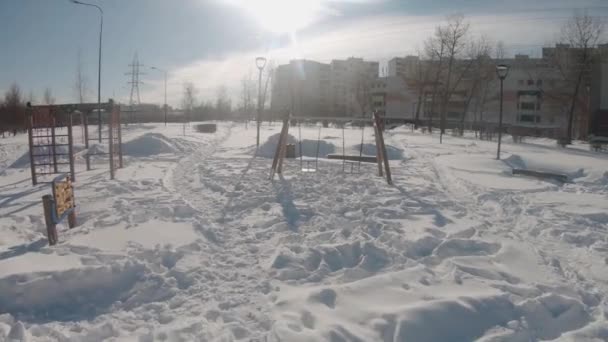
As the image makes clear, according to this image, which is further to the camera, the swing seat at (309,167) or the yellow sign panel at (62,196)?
the swing seat at (309,167)

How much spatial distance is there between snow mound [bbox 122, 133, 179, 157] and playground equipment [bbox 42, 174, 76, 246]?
38.0 ft

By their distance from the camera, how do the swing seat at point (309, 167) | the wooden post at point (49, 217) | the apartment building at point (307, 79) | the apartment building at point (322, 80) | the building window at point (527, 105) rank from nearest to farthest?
the wooden post at point (49, 217) < the swing seat at point (309, 167) < the building window at point (527, 105) < the apartment building at point (322, 80) < the apartment building at point (307, 79)

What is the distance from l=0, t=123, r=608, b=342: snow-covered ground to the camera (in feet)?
11.3

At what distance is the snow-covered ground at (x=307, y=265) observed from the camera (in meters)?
3.45

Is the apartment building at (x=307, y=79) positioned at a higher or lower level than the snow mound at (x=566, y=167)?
higher

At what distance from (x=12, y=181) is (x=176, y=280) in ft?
30.4

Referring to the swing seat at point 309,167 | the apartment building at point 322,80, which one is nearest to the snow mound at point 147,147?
the swing seat at point 309,167

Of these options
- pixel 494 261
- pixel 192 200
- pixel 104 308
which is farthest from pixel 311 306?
pixel 192 200

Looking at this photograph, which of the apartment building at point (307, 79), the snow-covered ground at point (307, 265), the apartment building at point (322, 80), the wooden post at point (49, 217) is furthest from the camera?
the apartment building at point (307, 79)

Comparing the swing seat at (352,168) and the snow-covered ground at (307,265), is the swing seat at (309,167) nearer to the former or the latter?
the swing seat at (352,168)

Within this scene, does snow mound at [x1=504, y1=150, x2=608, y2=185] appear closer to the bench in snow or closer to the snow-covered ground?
the bench in snow

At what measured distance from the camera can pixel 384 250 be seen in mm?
5258

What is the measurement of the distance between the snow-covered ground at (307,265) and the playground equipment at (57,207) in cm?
25

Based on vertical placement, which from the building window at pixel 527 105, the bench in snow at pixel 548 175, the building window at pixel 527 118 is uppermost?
the building window at pixel 527 105
